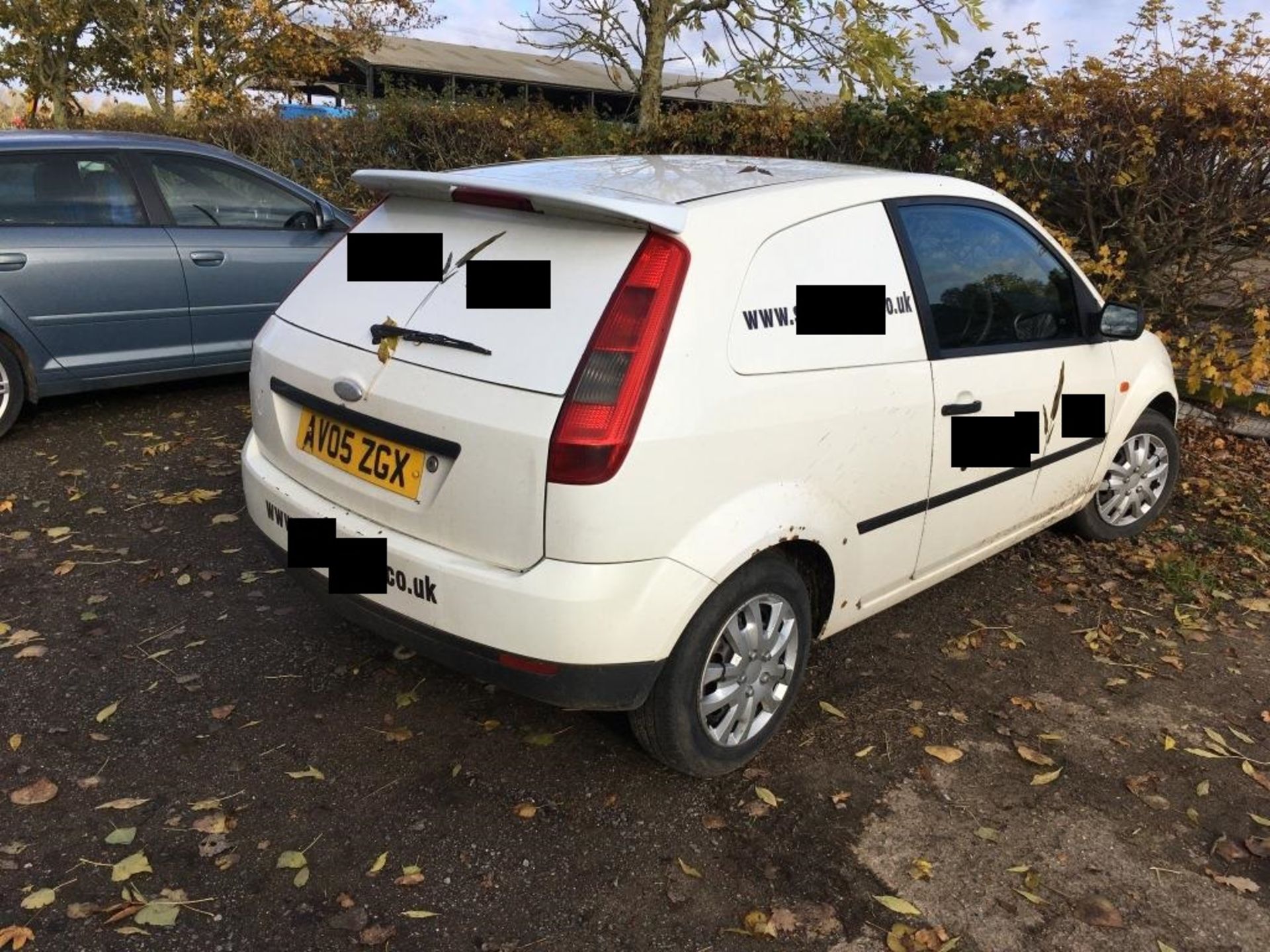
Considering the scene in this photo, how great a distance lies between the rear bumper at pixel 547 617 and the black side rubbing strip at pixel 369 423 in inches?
10.1

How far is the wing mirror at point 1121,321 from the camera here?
12.3ft

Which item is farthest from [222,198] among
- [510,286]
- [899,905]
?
[899,905]

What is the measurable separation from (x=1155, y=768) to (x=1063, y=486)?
1.28 metres

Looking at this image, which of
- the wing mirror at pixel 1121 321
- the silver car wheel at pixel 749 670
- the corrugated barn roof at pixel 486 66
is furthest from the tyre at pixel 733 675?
the corrugated barn roof at pixel 486 66

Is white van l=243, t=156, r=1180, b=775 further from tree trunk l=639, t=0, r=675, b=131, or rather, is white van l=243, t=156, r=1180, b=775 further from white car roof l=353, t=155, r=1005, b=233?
tree trunk l=639, t=0, r=675, b=131

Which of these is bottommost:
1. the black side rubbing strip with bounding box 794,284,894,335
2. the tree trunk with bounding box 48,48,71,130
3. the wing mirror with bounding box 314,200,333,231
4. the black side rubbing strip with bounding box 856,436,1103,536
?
the black side rubbing strip with bounding box 856,436,1103,536

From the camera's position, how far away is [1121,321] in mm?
3766

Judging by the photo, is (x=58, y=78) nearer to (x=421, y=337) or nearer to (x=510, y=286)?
(x=421, y=337)

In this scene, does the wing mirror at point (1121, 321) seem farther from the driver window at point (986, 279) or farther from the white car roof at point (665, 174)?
the white car roof at point (665, 174)

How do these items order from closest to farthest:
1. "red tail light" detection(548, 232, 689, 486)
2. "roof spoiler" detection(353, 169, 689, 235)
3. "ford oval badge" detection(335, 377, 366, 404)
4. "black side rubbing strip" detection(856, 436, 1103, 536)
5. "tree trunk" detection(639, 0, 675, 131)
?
"red tail light" detection(548, 232, 689, 486) → "roof spoiler" detection(353, 169, 689, 235) → "ford oval badge" detection(335, 377, 366, 404) → "black side rubbing strip" detection(856, 436, 1103, 536) → "tree trunk" detection(639, 0, 675, 131)

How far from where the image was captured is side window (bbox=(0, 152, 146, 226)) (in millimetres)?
5258

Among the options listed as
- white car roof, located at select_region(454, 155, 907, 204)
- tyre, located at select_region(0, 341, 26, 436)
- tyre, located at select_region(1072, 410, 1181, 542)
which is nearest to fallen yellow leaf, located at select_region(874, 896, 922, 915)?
white car roof, located at select_region(454, 155, 907, 204)

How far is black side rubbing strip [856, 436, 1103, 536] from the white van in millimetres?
16

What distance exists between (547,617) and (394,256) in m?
1.22
